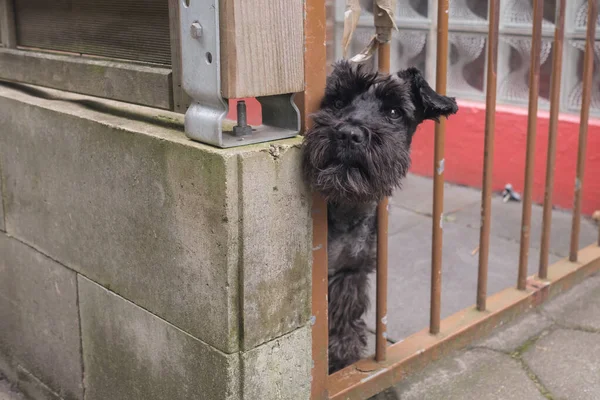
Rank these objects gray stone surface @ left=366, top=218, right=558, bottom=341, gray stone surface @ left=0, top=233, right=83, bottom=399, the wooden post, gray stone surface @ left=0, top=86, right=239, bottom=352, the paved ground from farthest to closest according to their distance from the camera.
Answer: gray stone surface @ left=366, top=218, right=558, bottom=341, the paved ground, gray stone surface @ left=0, top=233, right=83, bottom=399, gray stone surface @ left=0, top=86, right=239, bottom=352, the wooden post

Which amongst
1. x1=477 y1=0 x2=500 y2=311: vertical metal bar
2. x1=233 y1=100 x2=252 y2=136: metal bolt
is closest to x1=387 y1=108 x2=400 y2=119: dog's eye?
x1=233 y1=100 x2=252 y2=136: metal bolt

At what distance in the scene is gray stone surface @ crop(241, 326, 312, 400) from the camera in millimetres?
1700

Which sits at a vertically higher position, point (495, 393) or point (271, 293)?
point (271, 293)

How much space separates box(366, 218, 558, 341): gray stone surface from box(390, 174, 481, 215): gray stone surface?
0.82 ft

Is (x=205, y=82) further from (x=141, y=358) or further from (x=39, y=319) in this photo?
(x=39, y=319)

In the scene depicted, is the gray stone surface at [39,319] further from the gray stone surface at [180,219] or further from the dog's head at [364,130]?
the dog's head at [364,130]

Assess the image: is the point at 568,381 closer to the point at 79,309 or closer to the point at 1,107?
the point at 79,309

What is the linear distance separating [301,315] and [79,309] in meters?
0.85

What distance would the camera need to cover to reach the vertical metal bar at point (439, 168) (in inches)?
83.1

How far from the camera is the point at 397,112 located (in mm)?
1933

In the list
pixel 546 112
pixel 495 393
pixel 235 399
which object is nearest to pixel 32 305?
pixel 235 399

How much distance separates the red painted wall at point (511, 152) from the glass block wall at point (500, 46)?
0.13 meters

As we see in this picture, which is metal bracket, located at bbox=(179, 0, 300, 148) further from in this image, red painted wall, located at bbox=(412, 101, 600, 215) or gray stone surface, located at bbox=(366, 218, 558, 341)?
red painted wall, located at bbox=(412, 101, 600, 215)

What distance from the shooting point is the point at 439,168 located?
2.25 m
